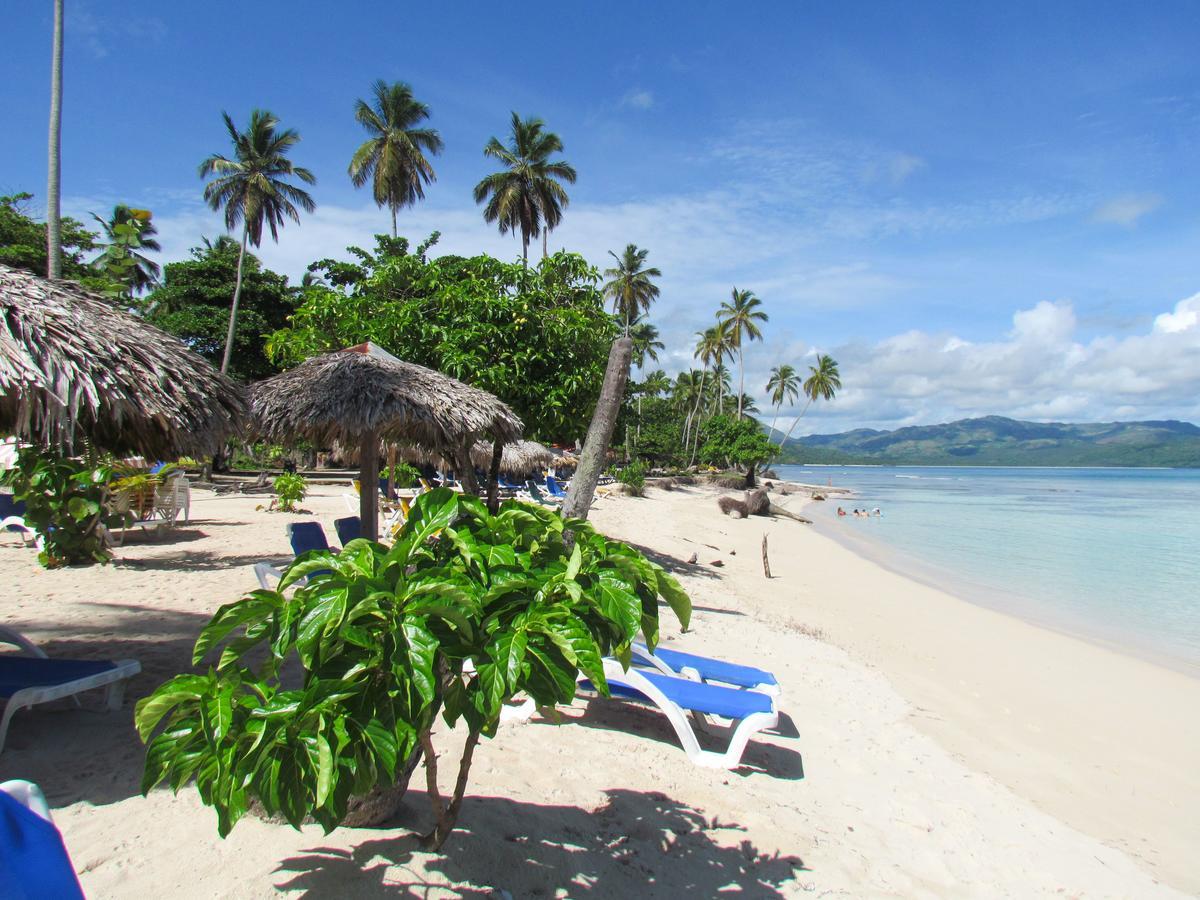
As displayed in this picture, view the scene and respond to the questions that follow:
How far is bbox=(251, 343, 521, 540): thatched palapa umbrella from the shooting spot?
6.71m

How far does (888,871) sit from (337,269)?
981 inches

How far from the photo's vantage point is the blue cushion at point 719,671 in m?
4.96

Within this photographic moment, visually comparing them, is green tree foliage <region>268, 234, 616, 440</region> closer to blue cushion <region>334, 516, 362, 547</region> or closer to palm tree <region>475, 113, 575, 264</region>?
blue cushion <region>334, 516, 362, 547</region>

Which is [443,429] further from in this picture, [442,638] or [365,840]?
[442,638]

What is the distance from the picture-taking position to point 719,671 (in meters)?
5.06

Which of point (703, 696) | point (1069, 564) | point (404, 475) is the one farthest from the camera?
point (404, 475)

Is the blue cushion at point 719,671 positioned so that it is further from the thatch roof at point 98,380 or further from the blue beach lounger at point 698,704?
the thatch roof at point 98,380

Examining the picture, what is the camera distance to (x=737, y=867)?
2973mm

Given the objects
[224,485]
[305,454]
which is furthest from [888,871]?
[305,454]

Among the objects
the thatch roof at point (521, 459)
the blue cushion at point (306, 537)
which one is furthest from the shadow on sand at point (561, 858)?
the thatch roof at point (521, 459)

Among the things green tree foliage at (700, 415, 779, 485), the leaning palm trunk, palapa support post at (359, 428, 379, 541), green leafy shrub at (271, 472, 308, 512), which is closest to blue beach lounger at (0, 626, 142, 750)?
the leaning palm trunk

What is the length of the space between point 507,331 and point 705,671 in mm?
5894

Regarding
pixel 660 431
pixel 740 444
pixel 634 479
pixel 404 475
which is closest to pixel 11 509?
pixel 404 475

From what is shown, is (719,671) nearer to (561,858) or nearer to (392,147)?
(561,858)
